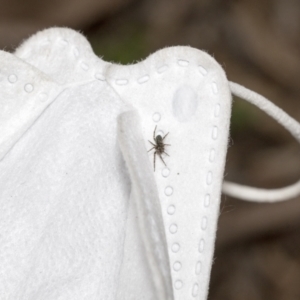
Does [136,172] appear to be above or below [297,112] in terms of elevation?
below

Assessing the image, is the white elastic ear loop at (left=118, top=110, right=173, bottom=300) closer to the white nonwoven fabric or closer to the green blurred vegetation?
the white nonwoven fabric

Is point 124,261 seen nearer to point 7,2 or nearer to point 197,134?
point 197,134

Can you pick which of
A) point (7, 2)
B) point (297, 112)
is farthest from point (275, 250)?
point (7, 2)

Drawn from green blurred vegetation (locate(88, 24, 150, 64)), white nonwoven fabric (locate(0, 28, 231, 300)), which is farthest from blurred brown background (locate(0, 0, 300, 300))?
white nonwoven fabric (locate(0, 28, 231, 300))

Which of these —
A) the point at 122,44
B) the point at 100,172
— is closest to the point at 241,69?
the point at 122,44

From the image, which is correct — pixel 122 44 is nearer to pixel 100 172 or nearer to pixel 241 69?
pixel 241 69

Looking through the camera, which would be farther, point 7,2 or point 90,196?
point 7,2

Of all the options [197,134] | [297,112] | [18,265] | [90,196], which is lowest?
[18,265]
